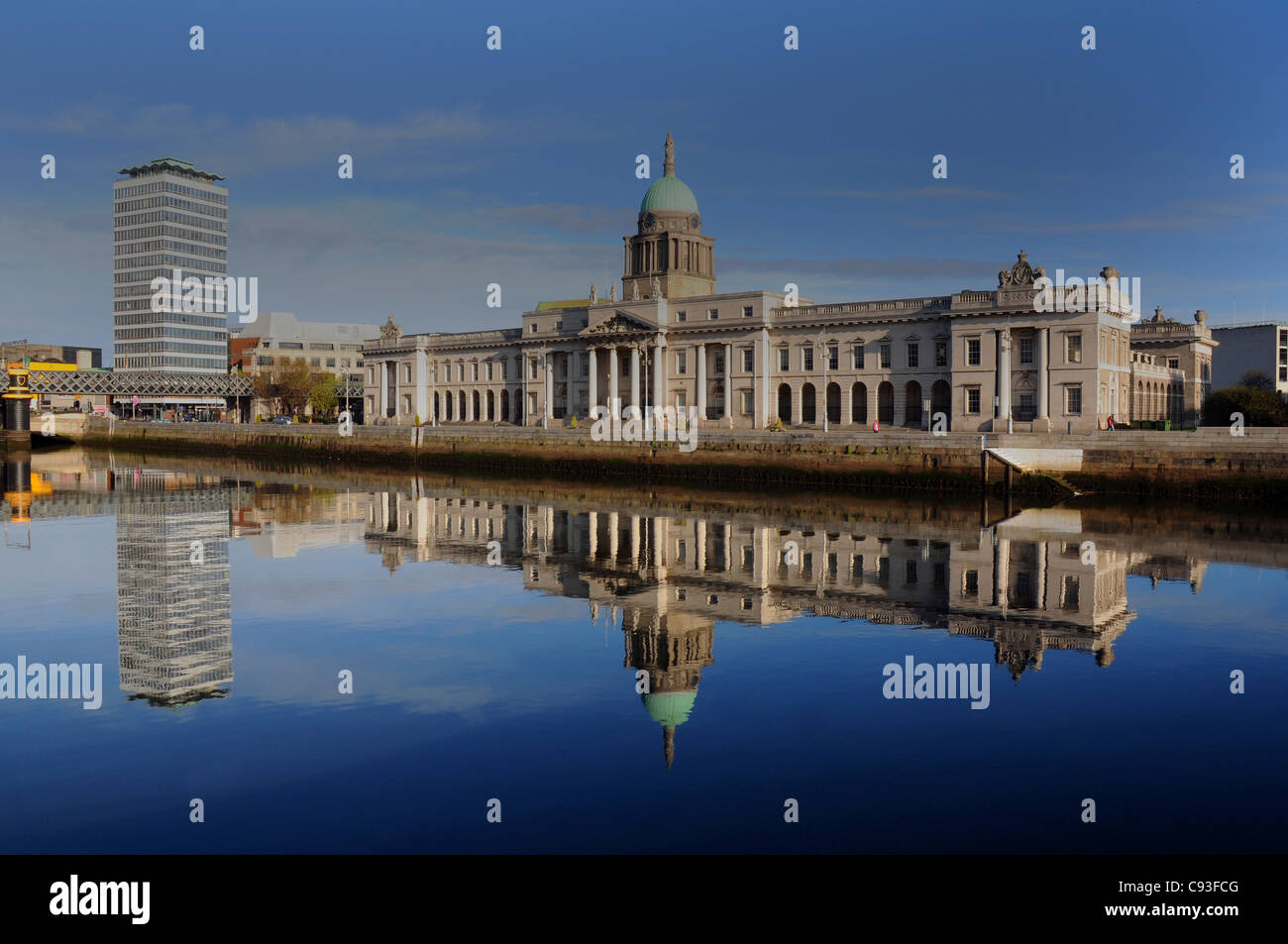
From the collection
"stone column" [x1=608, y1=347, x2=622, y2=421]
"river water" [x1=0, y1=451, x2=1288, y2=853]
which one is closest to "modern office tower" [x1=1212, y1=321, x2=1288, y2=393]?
"stone column" [x1=608, y1=347, x2=622, y2=421]

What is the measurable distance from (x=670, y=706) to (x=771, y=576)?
1274cm

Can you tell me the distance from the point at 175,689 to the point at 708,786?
838cm

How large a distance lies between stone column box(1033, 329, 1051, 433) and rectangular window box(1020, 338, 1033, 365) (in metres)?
0.77

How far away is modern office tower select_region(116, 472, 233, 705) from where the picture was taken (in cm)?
1605

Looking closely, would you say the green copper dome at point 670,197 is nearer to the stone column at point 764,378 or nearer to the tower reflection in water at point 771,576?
the stone column at point 764,378

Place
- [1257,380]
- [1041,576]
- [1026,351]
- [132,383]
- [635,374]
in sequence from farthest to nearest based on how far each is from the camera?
[132,383], [1257,380], [635,374], [1026,351], [1041,576]

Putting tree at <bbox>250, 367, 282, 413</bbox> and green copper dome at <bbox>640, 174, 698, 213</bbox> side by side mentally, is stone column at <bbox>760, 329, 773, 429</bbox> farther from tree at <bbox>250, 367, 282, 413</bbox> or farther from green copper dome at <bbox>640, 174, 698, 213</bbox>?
tree at <bbox>250, 367, 282, 413</bbox>

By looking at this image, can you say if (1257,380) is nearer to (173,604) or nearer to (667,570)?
(667,570)

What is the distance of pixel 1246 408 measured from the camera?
207ft

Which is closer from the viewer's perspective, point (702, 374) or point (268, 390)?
point (702, 374)

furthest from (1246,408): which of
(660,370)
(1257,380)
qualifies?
(1257,380)
